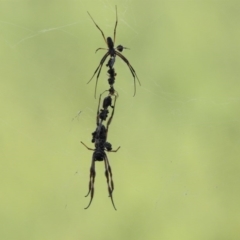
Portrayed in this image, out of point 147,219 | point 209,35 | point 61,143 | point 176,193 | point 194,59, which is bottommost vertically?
point 147,219

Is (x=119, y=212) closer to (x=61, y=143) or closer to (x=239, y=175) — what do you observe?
(x=61, y=143)

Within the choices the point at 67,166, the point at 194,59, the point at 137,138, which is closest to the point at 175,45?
the point at 194,59

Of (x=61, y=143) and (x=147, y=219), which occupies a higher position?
(x=61, y=143)

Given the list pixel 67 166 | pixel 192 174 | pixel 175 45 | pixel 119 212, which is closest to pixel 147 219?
pixel 119 212

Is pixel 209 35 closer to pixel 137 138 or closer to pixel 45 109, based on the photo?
pixel 137 138

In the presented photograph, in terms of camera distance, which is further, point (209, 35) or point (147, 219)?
point (209, 35)

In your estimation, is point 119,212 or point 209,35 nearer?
point 119,212
